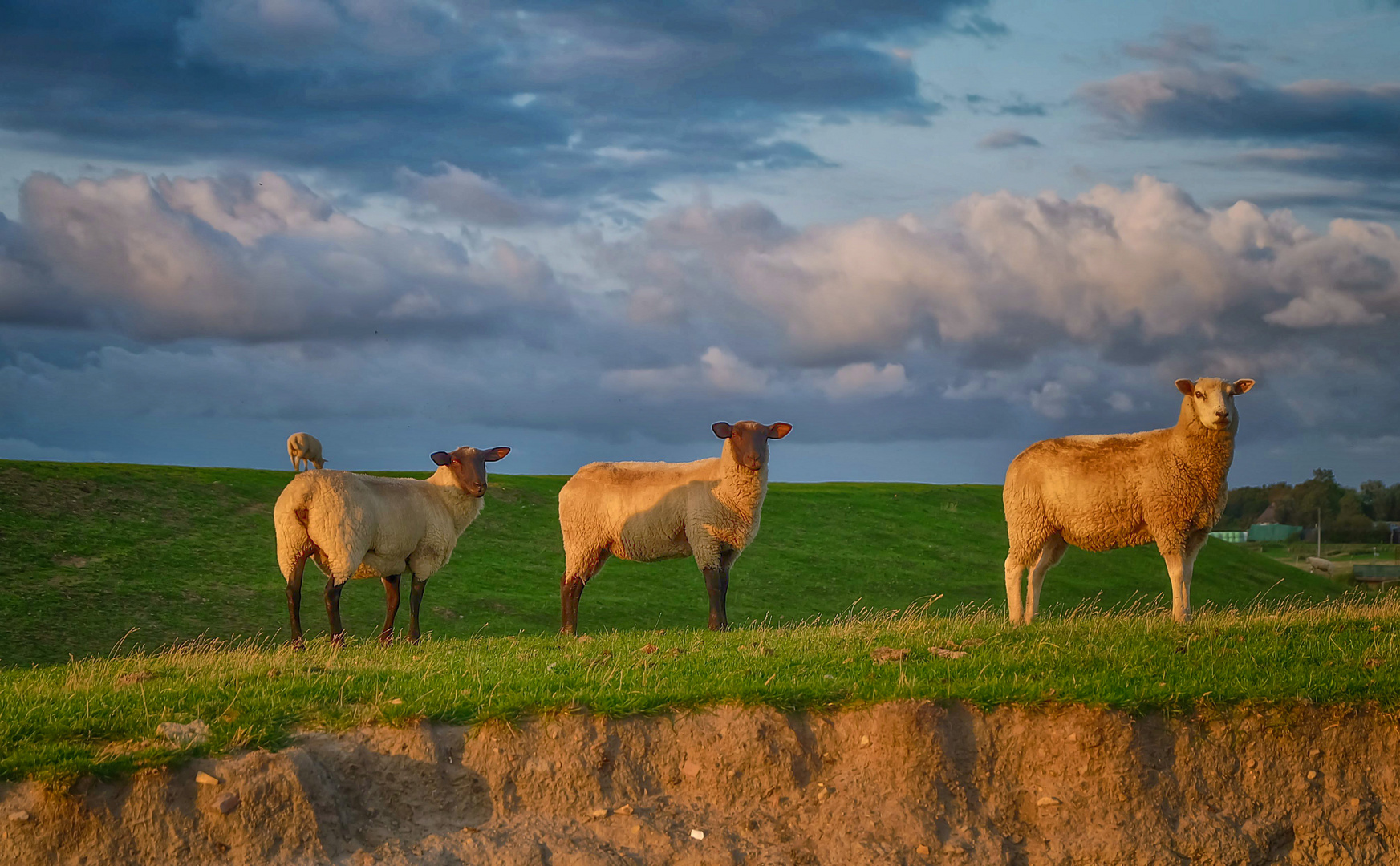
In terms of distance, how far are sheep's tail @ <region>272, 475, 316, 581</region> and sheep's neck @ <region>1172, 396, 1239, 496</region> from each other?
41.0 ft

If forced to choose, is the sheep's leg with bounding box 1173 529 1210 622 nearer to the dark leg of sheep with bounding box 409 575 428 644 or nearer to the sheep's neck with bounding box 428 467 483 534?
the sheep's neck with bounding box 428 467 483 534

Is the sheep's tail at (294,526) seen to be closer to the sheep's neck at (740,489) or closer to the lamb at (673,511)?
the lamb at (673,511)

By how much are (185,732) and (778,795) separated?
4.65 m

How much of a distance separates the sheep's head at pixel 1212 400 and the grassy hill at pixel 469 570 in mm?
7495

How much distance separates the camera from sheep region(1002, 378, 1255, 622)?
1534cm

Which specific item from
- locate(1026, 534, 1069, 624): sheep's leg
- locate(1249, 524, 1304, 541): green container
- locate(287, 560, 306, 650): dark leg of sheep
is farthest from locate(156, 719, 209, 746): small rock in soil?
locate(1249, 524, 1304, 541): green container

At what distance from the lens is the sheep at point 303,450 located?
58.5ft

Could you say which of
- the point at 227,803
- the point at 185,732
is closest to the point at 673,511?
the point at 185,732

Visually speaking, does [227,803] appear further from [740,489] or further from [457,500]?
[457,500]

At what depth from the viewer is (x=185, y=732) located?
849cm

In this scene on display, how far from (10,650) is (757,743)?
672 inches

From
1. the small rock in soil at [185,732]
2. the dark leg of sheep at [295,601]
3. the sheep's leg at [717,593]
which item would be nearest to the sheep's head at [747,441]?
the sheep's leg at [717,593]

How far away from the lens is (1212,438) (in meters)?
15.4

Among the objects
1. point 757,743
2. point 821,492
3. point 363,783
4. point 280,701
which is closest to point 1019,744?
point 757,743
